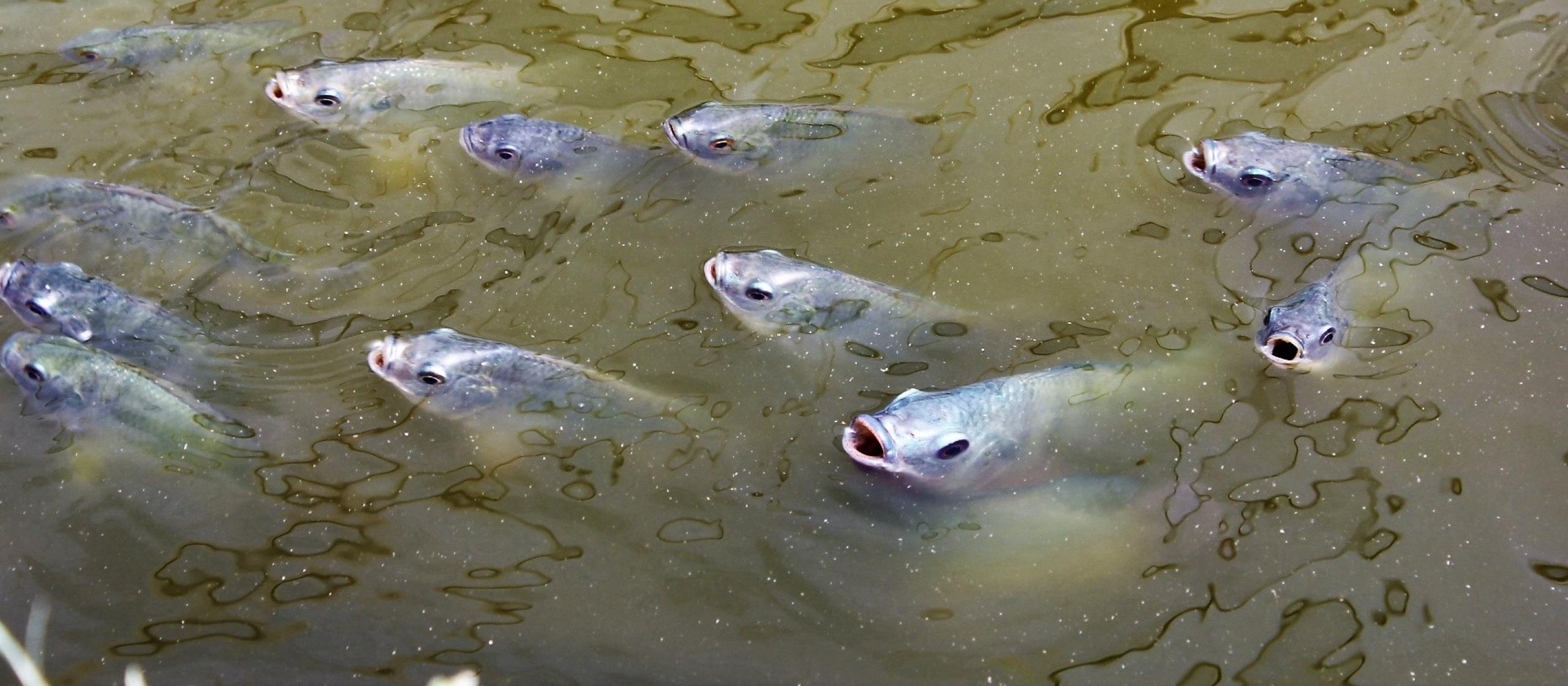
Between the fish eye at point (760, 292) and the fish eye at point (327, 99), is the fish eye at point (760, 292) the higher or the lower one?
the lower one

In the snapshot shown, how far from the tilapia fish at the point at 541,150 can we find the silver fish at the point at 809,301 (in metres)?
0.85

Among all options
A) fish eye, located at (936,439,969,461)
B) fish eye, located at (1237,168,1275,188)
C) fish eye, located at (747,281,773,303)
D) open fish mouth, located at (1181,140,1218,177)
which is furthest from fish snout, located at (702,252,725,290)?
fish eye, located at (1237,168,1275,188)

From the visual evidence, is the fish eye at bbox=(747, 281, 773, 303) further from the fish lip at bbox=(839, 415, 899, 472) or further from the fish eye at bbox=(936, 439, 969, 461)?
the fish eye at bbox=(936, 439, 969, 461)

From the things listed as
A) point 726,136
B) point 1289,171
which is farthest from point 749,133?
point 1289,171

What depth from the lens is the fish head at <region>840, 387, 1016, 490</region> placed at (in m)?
3.08

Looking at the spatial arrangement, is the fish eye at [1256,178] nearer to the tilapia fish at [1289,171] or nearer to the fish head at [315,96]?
the tilapia fish at [1289,171]

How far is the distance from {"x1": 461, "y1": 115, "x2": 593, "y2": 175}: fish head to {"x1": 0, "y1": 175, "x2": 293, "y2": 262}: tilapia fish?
890 mm

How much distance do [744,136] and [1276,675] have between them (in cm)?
276

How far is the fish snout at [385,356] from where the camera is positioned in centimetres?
351

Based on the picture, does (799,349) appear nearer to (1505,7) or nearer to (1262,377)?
(1262,377)

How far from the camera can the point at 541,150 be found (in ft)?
14.0

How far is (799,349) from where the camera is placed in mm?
3559

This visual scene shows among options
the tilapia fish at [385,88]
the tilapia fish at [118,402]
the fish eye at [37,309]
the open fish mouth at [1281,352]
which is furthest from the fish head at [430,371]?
the open fish mouth at [1281,352]

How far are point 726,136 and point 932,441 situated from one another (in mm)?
1764
